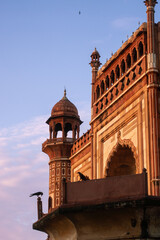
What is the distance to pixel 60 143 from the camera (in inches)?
1271

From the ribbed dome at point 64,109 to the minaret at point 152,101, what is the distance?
46.4 feet

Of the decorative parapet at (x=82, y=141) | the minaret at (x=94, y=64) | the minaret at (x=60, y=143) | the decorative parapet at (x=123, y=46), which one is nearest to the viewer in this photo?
the decorative parapet at (x=123, y=46)

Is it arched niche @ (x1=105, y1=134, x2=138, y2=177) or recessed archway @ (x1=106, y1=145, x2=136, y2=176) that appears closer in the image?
arched niche @ (x1=105, y1=134, x2=138, y2=177)

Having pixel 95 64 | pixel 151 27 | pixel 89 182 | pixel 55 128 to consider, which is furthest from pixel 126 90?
pixel 55 128

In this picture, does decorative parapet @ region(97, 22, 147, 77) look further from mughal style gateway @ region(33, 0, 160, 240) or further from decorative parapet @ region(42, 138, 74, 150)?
decorative parapet @ region(42, 138, 74, 150)

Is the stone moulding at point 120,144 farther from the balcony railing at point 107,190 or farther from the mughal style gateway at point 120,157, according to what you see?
the balcony railing at point 107,190

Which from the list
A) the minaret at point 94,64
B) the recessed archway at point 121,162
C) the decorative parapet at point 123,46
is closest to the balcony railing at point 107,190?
the recessed archway at point 121,162

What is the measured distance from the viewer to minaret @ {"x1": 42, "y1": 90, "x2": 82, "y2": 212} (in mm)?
32088

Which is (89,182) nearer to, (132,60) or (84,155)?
(132,60)

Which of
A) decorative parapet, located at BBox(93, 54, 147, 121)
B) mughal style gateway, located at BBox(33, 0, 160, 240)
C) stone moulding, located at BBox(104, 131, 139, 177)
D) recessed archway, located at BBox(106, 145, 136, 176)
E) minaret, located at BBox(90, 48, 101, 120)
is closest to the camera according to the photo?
mughal style gateway, located at BBox(33, 0, 160, 240)

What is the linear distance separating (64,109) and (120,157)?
1213cm

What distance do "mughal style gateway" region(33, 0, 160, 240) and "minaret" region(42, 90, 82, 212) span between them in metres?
0.83

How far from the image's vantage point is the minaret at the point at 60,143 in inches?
1263

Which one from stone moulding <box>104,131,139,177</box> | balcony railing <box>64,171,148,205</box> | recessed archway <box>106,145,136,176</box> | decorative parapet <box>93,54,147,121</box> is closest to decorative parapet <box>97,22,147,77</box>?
decorative parapet <box>93,54,147,121</box>
